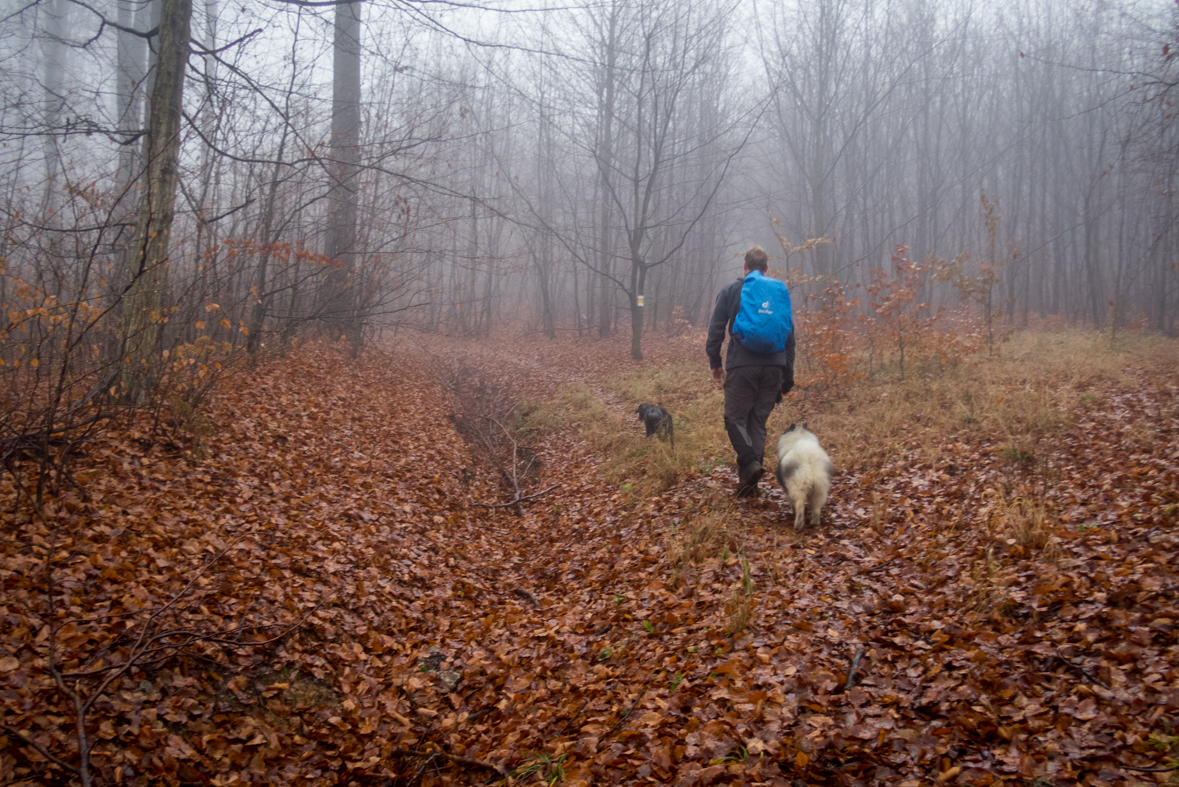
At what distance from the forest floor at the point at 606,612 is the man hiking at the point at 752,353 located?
0.72 meters

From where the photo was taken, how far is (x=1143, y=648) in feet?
10.4

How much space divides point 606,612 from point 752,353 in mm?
2982

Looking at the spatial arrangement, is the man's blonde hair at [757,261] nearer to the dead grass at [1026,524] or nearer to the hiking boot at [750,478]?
the hiking boot at [750,478]

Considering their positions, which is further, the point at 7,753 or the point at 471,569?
the point at 471,569

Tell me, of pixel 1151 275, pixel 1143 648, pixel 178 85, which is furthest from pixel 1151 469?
pixel 1151 275

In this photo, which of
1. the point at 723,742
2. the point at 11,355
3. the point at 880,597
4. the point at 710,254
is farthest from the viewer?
the point at 710,254

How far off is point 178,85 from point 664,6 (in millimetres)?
12510

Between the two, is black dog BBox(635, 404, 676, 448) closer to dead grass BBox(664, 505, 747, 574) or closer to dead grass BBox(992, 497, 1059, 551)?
dead grass BBox(664, 505, 747, 574)

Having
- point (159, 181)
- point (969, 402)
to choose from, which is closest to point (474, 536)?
point (159, 181)

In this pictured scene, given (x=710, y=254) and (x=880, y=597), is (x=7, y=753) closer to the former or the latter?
(x=880, y=597)

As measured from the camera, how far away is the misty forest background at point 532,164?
664 cm

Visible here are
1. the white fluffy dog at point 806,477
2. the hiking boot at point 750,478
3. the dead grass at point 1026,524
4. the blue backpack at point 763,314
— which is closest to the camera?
the dead grass at point 1026,524

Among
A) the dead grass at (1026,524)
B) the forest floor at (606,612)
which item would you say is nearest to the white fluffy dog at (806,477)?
the forest floor at (606,612)

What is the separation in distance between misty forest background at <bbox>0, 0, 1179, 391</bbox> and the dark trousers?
4371 mm
